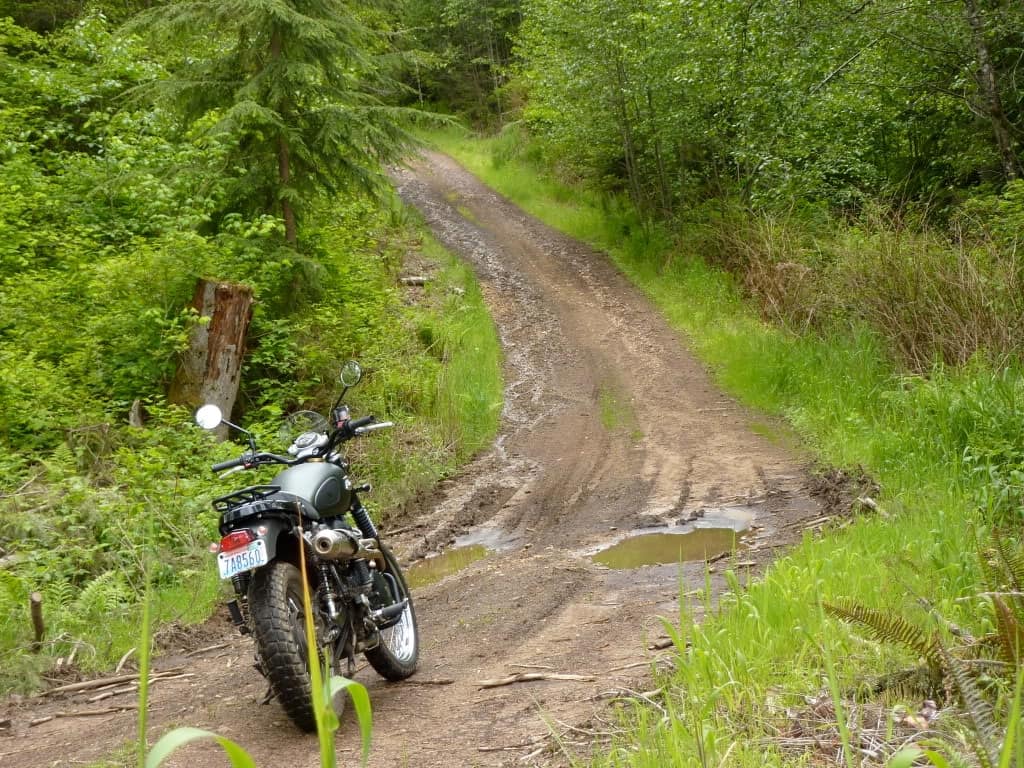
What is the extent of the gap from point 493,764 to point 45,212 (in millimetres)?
11057

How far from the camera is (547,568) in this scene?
7.17 metres

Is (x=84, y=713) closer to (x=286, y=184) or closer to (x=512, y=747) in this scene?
(x=512, y=747)

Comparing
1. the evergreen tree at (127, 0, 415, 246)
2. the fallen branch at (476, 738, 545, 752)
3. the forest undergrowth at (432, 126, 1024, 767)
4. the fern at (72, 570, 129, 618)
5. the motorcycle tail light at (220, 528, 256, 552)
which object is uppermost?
the evergreen tree at (127, 0, 415, 246)

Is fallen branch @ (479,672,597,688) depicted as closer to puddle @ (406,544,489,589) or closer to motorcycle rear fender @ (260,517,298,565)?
motorcycle rear fender @ (260,517,298,565)

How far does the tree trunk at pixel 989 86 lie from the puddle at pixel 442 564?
8.23m

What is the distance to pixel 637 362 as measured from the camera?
50.2 feet

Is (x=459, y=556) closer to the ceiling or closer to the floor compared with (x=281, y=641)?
closer to the floor

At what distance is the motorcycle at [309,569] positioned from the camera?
4.21m

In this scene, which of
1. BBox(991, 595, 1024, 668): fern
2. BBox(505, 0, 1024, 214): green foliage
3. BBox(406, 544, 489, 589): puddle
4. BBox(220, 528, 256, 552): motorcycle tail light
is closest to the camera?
BBox(991, 595, 1024, 668): fern

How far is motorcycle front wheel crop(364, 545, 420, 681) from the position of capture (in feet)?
16.5

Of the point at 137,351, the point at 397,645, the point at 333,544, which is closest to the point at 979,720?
the point at 333,544

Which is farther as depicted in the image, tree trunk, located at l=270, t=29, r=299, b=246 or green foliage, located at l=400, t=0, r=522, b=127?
green foliage, located at l=400, t=0, r=522, b=127

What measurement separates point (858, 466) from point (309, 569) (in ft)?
19.4

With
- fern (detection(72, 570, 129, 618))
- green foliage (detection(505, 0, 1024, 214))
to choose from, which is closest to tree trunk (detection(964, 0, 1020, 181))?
green foliage (detection(505, 0, 1024, 214))
